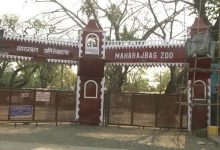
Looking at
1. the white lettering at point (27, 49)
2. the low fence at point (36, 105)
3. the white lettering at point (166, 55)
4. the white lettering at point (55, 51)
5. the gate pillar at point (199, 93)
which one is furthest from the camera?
the white lettering at point (55, 51)

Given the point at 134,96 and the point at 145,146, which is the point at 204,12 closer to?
the point at 134,96

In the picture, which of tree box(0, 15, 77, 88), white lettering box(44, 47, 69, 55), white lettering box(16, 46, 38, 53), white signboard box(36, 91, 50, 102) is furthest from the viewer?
tree box(0, 15, 77, 88)

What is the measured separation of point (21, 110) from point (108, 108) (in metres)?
4.16

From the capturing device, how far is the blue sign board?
2114 cm

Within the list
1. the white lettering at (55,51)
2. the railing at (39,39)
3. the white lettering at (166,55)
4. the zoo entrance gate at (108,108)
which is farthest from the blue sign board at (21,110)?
the white lettering at (166,55)

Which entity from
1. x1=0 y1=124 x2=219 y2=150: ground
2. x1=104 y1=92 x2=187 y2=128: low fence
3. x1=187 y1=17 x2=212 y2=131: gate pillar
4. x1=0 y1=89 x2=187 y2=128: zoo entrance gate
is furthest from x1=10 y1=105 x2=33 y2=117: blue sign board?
x1=187 y1=17 x2=212 y2=131: gate pillar

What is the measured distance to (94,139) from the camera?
658 inches

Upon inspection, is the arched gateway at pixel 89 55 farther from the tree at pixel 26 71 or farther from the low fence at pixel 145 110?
the tree at pixel 26 71

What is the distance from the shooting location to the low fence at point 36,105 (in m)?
21.1

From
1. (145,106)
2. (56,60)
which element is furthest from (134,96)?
(56,60)

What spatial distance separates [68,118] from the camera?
22391mm

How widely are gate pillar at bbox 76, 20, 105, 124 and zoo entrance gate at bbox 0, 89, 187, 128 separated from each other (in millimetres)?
366

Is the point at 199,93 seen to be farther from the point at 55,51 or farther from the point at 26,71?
the point at 26,71

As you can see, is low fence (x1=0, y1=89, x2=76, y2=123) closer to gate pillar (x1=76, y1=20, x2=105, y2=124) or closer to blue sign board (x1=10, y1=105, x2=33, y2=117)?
blue sign board (x1=10, y1=105, x2=33, y2=117)
